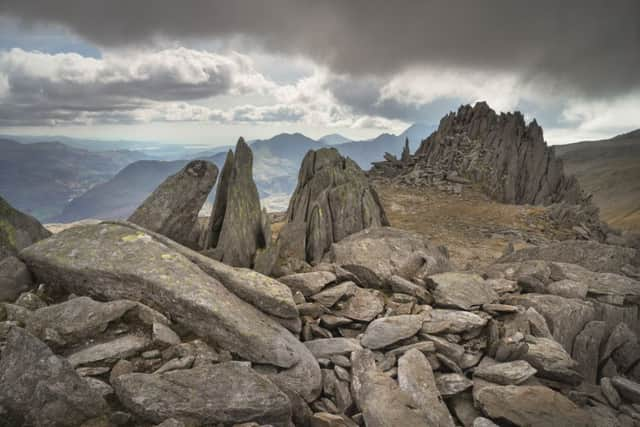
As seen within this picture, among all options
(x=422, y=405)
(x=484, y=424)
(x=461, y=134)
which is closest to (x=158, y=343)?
(x=422, y=405)

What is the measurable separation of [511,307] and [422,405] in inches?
247

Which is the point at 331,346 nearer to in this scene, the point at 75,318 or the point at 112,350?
the point at 112,350

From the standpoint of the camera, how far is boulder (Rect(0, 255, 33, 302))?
29.5 feet

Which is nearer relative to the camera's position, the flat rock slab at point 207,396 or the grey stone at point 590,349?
the flat rock slab at point 207,396

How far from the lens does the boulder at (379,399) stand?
8211 mm

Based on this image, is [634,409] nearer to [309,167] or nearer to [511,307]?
[511,307]

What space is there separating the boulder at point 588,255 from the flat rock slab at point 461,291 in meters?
7.02

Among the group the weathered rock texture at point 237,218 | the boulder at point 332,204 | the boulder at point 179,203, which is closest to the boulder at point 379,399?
the weathered rock texture at point 237,218

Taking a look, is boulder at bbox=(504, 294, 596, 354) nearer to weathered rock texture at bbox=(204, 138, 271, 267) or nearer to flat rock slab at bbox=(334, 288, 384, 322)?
flat rock slab at bbox=(334, 288, 384, 322)

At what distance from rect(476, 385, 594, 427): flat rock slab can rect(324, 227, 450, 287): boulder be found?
5955mm

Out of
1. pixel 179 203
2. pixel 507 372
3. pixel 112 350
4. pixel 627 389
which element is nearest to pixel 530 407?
pixel 507 372

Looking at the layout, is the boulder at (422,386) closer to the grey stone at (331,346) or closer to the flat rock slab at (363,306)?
the grey stone at (331,346)

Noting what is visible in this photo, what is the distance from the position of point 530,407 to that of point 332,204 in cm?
1508

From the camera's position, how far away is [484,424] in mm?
8375
